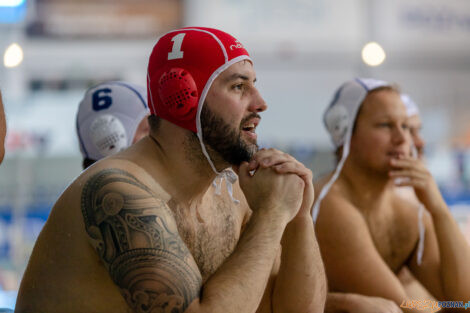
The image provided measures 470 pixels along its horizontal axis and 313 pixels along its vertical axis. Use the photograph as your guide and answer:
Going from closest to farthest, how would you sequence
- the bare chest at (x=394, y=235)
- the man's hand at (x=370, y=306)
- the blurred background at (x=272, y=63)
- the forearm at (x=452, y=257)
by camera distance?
the man's hand at (x=370, y=306), the forearm at (x=452, y=257), the bare chest at (x=394, y=235), the blurred background at (x=272, y=63)

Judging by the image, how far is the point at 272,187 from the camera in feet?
5.79

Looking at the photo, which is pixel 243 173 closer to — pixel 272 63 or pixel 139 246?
pixel 139 246

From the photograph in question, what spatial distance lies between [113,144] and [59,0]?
764 cm

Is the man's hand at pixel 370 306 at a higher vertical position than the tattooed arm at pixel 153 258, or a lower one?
lower

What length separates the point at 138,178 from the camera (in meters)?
1.64

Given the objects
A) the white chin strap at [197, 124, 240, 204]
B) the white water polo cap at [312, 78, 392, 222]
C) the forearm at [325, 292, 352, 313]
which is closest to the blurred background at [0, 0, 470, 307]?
the white water polo cap at [312, 78, 392, 222]

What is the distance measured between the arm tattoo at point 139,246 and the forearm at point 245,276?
0.16 feet

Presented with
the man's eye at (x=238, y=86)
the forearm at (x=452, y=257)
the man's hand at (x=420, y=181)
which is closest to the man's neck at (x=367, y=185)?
the man's hand at (x=420, y=181)

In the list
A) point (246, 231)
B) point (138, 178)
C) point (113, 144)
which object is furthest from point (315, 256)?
point (113, 144)

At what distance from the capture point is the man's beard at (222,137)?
71.1 inches

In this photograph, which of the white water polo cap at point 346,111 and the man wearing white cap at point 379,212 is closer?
the man wearing white cap at point 379,212

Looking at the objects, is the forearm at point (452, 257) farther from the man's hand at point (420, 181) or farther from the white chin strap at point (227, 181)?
the white chin strap at point (227, 181)

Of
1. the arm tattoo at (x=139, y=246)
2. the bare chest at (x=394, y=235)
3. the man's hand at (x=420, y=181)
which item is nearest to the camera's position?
the arm tattoo at (x=139, y=246)

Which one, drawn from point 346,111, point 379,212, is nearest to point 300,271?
point 379,212
